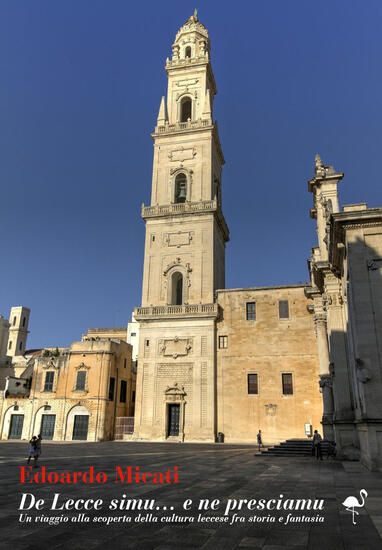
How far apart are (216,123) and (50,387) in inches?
1122

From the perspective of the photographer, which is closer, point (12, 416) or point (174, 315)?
point (174, 315)

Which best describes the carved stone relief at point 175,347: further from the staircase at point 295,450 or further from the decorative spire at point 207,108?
the decorative spire at point 207,108

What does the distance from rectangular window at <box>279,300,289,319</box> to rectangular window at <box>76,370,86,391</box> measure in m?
17.2

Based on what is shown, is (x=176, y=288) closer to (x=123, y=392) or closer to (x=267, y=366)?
(x=267, y=366)

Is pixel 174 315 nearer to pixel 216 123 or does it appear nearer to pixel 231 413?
pixel 231 413

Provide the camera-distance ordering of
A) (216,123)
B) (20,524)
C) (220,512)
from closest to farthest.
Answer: (20,524) < (220,512) < (216,123)

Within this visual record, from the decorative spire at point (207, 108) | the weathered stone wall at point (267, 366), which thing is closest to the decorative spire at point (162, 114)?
the decorative spire at point (207, 108)

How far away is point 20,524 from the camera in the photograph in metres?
6.14

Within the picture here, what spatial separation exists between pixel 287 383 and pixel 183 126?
24772mm

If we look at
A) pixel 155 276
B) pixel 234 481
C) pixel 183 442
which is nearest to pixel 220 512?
pixel 234 481

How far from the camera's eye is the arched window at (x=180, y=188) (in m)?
39.0

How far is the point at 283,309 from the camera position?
33.8 meters

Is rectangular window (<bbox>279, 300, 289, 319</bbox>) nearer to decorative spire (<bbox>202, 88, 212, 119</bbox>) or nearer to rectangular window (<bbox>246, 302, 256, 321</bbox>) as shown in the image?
rectangular window (<bbox>246, 302, 256, 321</bbox>)

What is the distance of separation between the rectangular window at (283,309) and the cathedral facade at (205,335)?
78mm
